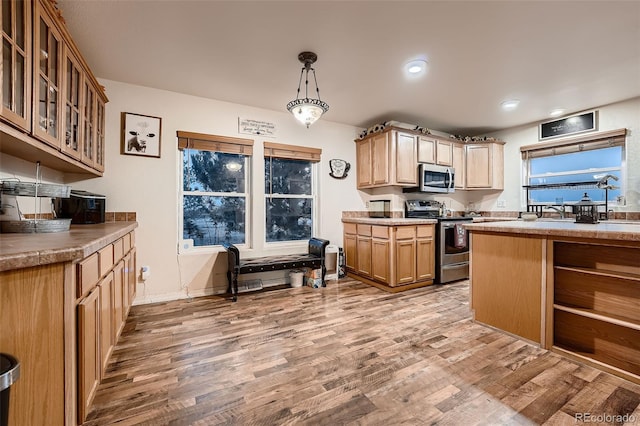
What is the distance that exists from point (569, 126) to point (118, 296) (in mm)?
5881

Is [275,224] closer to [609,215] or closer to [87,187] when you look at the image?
[87,187]

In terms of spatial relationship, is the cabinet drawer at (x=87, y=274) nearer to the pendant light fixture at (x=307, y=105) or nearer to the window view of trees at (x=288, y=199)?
the pendant light fixture at (x=307, y=105)

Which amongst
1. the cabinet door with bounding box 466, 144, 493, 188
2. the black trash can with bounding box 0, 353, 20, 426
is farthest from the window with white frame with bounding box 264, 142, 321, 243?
the black trash can with bounding box 0, 353, 20, 426

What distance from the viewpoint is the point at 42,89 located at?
161cm

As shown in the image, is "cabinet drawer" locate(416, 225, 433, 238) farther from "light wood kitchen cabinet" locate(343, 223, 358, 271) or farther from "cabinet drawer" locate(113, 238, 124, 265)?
"cabinet drawer" locate(113, 238, 124, 265)

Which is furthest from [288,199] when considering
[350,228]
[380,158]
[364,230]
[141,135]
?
[141,135]

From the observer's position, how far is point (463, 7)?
6.24ft

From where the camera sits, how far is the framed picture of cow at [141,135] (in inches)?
119

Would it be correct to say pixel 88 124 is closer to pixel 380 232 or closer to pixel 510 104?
pixel 380 232

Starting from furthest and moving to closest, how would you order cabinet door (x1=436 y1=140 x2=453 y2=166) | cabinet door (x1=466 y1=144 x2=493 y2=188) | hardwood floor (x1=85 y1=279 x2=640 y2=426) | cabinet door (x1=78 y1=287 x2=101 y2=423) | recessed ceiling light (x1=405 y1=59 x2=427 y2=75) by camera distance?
cabinet door (x1=466 y1=144 x2=493 y2=188), cabinet door (x1=436 y1=140 x2=453 y2=166), recessed ceiling light (x1=405 y1=59 x2=427 y2=75), hardwood floor (x1=85 y1=279 x2=640 y2=426), cabinet door (x1=78 y1=287 x2=101 y2=423)

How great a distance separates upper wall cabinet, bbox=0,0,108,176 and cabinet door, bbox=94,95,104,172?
0.97 feet

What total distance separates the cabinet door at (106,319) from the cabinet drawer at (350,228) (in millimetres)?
3089

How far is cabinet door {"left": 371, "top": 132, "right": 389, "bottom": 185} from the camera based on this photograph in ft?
13.0

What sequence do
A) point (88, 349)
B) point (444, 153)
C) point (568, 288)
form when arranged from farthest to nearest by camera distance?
point (444, 153)
point (568, 288)
point (88, 349)
